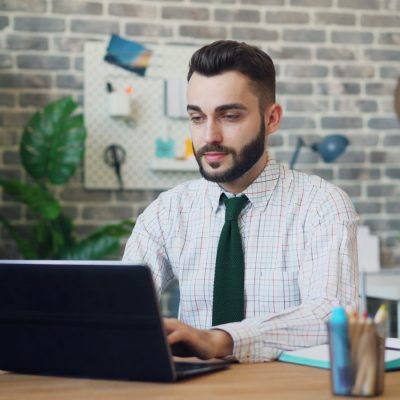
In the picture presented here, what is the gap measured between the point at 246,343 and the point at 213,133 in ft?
1.99

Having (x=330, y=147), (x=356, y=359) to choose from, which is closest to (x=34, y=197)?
(x=330, y=147)

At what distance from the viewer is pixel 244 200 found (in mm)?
2162

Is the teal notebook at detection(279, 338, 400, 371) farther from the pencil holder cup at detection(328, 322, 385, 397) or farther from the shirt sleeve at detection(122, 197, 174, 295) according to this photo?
the shirt sleeve at detection(122, 197, 174, 295)

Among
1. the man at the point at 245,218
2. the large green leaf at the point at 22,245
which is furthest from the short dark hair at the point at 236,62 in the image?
the large green leaf at the point at 22,245

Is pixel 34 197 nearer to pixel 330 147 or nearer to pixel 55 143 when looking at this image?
pixel 55 143

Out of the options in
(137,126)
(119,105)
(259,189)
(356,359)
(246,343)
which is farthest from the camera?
(137,126)

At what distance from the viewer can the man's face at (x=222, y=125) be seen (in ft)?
6.84

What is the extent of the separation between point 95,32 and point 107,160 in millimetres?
641

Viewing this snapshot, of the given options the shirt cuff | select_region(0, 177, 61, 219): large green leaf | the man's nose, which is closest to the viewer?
the shirt cuff

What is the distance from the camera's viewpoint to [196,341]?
1567 millimetres

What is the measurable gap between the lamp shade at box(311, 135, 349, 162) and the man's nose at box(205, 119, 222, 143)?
7.48 feet

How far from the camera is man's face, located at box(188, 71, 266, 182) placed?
2.08m

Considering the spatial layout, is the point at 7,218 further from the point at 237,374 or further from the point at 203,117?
the point at 237,374

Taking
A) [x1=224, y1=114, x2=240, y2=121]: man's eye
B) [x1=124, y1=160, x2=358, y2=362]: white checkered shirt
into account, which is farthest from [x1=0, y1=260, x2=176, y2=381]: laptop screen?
[x1=224, y1=114, x2=240, y2=121]: man's eye
